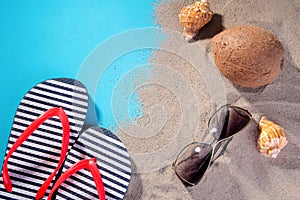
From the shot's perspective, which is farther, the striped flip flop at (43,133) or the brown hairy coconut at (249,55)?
the striped flip flop at (43,133)

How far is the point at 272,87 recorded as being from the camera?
2.89 ft

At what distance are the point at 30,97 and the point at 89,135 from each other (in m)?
0.15

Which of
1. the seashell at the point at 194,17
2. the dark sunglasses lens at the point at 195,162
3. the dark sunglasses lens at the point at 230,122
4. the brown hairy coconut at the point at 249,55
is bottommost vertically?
the dark sunglasses lens at the point at 195,162

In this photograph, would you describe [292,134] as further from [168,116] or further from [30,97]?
[30,97]

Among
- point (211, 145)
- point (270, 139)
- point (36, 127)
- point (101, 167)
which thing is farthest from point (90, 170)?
point (270, 139)

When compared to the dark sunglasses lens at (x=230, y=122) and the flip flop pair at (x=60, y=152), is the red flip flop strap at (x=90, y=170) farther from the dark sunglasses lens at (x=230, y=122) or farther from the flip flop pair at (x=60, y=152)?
the dark sunglasses lens at (x=230, y=122)

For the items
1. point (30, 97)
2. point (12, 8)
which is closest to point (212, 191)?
point (30, 97)

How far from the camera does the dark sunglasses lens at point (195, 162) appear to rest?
0.85 m

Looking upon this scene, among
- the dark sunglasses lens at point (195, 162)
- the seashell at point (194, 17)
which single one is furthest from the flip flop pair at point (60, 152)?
the seashell at point (194, 17)

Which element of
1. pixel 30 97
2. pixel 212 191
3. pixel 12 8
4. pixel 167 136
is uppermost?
pixel 12 8

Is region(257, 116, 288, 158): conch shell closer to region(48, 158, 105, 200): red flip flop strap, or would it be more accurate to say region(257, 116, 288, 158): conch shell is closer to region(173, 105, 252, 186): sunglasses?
A: region(173, 105, 252, 186): sunglasses

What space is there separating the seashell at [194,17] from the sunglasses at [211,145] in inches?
6.6

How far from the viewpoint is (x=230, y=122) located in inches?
33.6

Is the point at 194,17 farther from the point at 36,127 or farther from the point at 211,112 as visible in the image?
the point at 36,127
